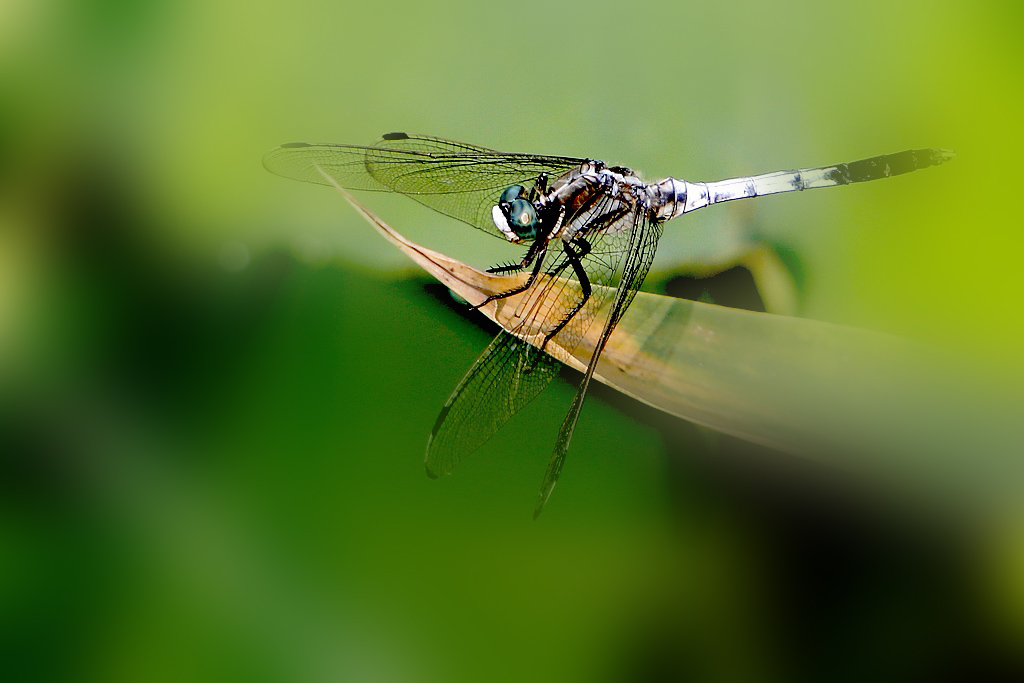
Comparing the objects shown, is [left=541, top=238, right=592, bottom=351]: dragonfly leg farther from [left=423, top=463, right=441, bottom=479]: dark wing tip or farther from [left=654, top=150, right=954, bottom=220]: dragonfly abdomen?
[left=423, top=463, right=441, bottom=479]: dark wing tip

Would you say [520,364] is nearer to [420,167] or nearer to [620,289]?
[620,289]

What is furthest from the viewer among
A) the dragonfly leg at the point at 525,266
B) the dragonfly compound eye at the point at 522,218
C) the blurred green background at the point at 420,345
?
the dragonfly compound eye at the point at 522,218

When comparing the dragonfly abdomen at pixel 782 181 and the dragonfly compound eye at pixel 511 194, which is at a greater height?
the dragonfly abdomen at pixel 782 181

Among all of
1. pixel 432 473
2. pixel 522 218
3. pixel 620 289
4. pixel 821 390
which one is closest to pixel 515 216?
pixel 522 218

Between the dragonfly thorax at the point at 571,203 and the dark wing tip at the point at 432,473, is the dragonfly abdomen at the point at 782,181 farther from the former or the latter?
the dark wing tip at the point at 432,473

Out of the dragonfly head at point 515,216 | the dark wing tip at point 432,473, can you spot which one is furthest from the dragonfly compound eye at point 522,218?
the dark wing tip at point 432,473

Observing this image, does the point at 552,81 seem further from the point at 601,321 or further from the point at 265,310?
the point at 265,310

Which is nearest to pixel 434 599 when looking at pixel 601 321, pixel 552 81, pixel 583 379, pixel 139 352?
pixel 583 379
